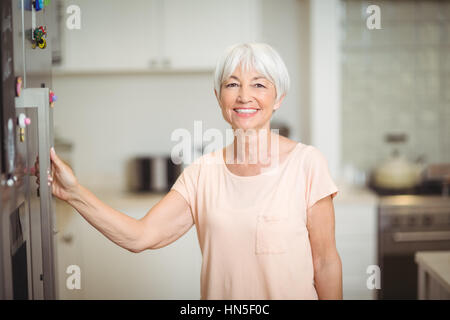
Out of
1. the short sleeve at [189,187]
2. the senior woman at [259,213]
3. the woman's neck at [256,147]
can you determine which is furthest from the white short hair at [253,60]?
the short sleeve at [189,187]

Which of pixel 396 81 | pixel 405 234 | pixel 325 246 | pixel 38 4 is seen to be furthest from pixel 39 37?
pixel 396 81

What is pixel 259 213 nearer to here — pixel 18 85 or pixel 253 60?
pixel 253 60

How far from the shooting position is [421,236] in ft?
7.11

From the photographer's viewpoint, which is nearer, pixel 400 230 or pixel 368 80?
pixel 400 230

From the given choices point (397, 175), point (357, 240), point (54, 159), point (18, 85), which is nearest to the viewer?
point (18, 85)

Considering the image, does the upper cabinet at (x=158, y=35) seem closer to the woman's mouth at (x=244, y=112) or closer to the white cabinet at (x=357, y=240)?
the white cabinet at (x=357, y=240)

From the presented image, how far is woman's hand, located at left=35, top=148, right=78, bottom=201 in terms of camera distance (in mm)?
960

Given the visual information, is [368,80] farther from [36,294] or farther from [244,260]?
[36,294]

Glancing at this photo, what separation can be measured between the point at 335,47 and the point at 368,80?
363mm

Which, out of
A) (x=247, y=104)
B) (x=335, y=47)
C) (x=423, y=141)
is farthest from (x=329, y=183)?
(x=423, y=141)

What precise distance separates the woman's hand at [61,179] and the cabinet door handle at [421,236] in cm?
160

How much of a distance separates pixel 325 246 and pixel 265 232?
13 centimetres

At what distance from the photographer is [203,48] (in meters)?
2.27

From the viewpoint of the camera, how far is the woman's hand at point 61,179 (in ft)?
3.15
